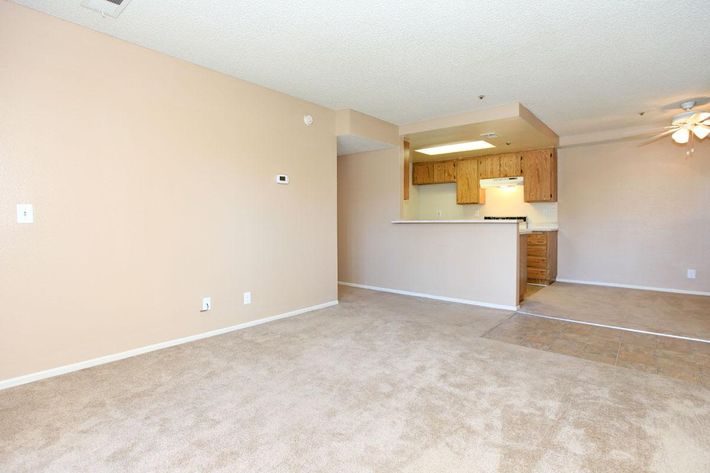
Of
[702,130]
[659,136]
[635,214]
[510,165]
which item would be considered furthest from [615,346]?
[510,165]

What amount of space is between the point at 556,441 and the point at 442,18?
267cm

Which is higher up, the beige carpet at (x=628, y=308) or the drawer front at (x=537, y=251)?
the drawer front at (x=537, y=251)

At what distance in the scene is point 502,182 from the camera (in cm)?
657

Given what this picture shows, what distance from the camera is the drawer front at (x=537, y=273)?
6068 mm

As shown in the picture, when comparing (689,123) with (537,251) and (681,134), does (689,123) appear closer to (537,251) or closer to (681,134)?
(681,134)

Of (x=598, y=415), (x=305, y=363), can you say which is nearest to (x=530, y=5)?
(x=598, y=415)

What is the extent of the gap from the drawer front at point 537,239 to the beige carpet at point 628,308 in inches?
28.8

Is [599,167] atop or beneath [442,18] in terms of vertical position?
beneath

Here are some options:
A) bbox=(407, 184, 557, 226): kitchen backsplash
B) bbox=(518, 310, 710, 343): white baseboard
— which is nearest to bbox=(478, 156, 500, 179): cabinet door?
bbox=(407, 184, 557, 226): kitchen backsplash

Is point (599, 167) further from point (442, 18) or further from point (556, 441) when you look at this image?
point (556, 441)

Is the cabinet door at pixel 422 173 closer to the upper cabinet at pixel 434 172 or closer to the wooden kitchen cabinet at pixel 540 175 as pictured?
the upper cabinet at pixel 434 172

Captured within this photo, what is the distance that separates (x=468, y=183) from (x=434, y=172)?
27.9 inches

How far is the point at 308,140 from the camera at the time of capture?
14.5ft

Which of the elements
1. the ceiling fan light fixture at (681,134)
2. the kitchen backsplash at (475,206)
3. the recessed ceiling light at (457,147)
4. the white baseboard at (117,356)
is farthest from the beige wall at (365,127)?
the ceiling fan light fixture at (681,134)
